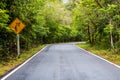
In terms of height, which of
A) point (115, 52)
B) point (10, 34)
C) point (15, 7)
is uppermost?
point (15, 7)

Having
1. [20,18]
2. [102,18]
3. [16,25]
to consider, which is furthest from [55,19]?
[16,25]

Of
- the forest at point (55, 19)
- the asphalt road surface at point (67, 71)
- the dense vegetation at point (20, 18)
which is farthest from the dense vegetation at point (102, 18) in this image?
the asphalt road surface at point (67, 71)

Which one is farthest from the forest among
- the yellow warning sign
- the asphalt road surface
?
the asphalt road surface

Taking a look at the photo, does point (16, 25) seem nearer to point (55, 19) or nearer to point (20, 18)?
point (20, 18)

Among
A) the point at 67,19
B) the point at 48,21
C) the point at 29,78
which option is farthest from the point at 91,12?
the point at 67,19

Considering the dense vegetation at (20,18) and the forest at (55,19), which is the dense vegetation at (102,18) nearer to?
the forest at (55,19)

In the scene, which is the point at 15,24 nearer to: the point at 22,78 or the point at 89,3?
the point at 89,3

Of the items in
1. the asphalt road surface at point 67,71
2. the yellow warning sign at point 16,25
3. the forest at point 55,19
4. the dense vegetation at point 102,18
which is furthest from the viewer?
the dense vegetation at point 102,18

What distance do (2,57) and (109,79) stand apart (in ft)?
42.4

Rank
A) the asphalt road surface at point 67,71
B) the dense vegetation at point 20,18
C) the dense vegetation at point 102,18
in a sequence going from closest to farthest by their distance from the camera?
the asphalt road surface at point 67,71
the dense vegetation at point 20,18
the dense vegetation at point 102,18

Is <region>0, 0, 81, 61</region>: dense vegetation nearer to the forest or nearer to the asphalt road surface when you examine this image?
the forest

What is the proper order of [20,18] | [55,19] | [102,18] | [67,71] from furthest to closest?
[55,19], [102,18], [20,18], [67,71]

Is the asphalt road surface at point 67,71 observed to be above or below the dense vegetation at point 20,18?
below

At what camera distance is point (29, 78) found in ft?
46.3
